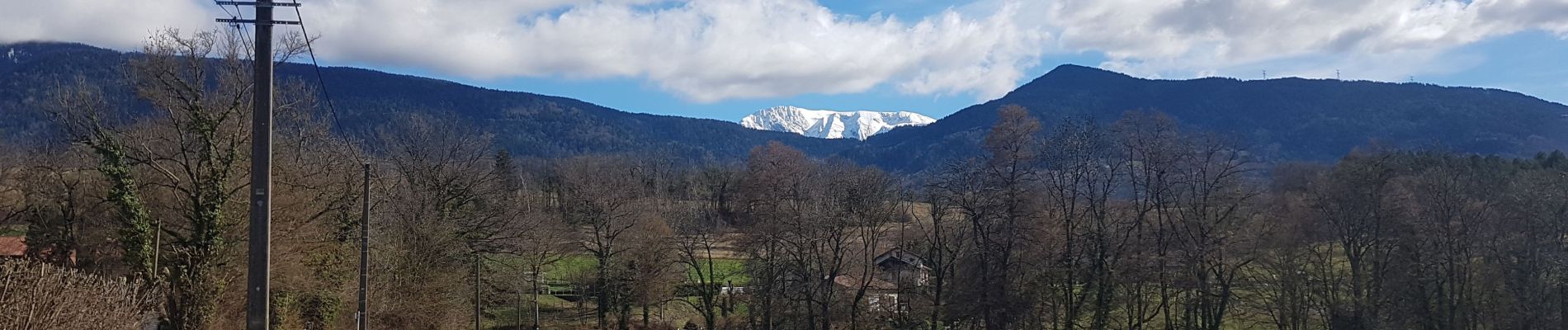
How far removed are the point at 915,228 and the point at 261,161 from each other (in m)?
27.8

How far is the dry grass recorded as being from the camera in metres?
9.66

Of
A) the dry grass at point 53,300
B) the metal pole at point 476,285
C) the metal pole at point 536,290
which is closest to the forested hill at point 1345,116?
A: the metal pole at point 536,290

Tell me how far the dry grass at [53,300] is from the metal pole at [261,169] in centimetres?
195

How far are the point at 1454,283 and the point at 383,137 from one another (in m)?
41.7

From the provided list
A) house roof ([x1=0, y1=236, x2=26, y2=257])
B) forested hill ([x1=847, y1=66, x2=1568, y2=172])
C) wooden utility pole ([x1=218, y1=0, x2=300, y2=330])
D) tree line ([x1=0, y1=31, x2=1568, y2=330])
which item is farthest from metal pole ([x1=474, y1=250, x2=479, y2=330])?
forested hill ([x1=847, y1=66, x2=1568, y2=172])

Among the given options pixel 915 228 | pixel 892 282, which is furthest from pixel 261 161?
pixel 915 228

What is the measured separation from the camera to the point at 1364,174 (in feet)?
88.4

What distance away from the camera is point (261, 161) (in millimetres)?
9938

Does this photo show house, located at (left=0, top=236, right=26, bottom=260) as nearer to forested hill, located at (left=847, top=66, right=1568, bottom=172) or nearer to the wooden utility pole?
the wooden utility pole

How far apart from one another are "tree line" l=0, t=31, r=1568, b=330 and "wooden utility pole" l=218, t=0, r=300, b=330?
10.5 meters

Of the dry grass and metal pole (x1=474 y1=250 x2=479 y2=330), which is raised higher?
the dry grass

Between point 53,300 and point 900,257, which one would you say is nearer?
point 53,300

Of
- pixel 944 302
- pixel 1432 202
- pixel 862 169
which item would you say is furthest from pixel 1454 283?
pixel 862 169

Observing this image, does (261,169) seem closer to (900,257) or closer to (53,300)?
(53,300)
